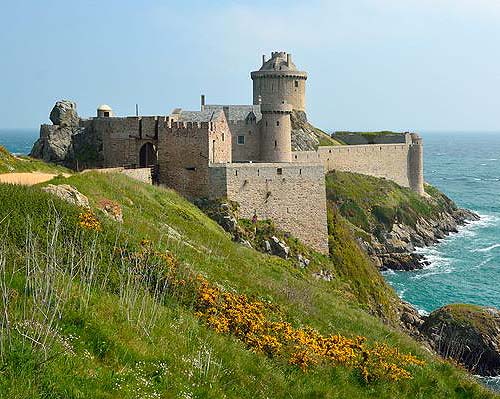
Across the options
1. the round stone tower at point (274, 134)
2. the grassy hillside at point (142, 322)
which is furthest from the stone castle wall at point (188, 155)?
the grassy hillside at point (142, 322)

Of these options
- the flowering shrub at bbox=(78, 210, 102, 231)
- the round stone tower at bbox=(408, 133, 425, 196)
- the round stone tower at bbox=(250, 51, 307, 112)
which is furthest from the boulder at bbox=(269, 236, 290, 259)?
the round stone tower at bbox=(408, 133, 425, 196)

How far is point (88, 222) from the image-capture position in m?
15.9

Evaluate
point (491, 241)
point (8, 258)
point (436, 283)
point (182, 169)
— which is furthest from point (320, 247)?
point (491, 241)

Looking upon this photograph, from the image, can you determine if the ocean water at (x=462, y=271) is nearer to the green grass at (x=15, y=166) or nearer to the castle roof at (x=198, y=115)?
the castle roof at (x=198, y=115)

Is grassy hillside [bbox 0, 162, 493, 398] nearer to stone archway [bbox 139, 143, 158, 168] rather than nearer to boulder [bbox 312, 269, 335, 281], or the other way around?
boulder [bbox 312, 269, 335, 281]

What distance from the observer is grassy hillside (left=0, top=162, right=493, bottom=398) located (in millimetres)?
9305

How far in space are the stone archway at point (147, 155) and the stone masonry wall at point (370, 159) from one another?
78.5 feet

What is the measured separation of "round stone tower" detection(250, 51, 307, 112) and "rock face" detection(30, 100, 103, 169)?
83.0 feet

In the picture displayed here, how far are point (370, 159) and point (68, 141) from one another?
132 ft

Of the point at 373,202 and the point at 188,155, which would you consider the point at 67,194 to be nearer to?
the point at 188,155

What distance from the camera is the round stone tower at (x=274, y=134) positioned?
4503cm

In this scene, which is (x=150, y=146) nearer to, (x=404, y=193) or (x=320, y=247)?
(x=320, y=247)

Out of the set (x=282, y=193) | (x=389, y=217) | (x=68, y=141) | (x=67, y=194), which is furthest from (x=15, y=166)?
(x=389, y=217)

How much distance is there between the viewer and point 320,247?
37188 mm
